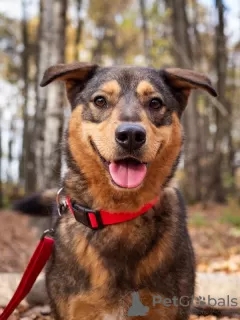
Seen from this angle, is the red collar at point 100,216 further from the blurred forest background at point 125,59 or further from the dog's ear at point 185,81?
the blurred forest background at point 125,59

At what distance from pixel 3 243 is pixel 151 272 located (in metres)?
4.75

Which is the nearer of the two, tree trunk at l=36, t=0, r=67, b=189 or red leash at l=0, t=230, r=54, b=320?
red leash at l=0, t=230, r=54, b=320

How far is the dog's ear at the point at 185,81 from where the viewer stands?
3.46 meters

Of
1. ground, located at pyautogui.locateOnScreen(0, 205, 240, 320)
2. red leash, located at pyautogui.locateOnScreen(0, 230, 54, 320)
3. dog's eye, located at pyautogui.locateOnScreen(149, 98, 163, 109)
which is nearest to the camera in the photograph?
red leash, located at pyautogui.locateOnScreen(0, 230, 54, 320)

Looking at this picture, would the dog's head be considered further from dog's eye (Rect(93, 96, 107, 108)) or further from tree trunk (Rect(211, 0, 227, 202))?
tree trunk (Rect(211, 0, 227, 202))

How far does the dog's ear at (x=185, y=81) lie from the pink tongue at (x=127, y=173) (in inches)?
32.7

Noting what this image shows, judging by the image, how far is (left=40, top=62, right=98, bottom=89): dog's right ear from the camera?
3.32 metres

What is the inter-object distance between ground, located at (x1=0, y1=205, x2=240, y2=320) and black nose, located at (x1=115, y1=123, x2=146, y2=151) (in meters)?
2.01

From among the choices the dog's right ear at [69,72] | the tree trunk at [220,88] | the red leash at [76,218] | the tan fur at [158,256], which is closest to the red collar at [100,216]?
the red leash at [76,218]

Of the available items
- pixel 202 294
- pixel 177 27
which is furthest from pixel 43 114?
pixel 177 27

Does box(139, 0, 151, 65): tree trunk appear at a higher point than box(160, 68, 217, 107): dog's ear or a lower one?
higher

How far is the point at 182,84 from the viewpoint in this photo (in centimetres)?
380

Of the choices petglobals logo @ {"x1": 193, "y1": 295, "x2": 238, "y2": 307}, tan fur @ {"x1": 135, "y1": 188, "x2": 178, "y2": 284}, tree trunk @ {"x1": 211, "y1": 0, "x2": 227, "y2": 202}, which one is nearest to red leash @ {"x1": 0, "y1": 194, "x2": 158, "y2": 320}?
tan fur @ {"x1": 135, "y1": 188, "x2": 178, "y2": 284}

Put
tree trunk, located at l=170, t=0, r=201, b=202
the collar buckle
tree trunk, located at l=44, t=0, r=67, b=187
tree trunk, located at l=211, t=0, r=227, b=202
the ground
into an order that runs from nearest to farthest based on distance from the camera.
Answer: the collar buckle
the ground
tree trunk, located at l=44, t=0, r=67, b=187
tree trunk, located at l=211, t=0, r=227, b=202
tree trunk, located at l=170, t=0, r=201, b=202
